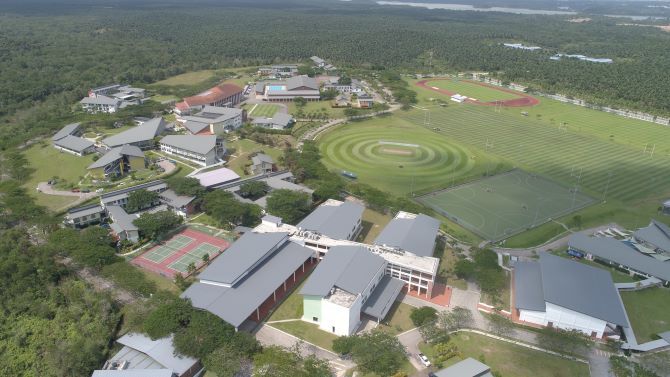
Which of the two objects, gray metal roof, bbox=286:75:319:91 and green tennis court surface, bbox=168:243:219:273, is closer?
green tennis court surface, bbox=168:243:219:273

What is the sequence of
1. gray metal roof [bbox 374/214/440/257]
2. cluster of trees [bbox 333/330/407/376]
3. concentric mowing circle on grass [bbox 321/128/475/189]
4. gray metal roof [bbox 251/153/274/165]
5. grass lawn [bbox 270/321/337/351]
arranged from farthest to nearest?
concentric mowing circle on grass [bbox 321/128/475/189] < gray metal roof [bbox 251/153/274/165] < gray metal roof [bbox 374/214/440/257] < grass lawn [bbox 270/321/337/351] < cluster of trees [bbox 333/330/407/376]

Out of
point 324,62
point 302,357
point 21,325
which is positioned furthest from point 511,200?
point 324,62

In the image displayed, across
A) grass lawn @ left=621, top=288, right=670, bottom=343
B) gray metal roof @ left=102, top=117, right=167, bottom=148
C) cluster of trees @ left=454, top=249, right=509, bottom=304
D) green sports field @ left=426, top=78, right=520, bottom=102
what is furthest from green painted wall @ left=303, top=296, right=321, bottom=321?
green sports field @ left=426, top=78, right=520, bottom=102

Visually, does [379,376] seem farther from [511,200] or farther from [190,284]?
[511,200]

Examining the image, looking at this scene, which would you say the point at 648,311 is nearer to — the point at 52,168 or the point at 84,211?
the point at 84,211

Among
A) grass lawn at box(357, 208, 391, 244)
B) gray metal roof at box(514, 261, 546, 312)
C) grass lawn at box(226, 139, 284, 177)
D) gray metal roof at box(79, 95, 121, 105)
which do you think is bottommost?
grass lawn at box(357, 208, 391, 244)

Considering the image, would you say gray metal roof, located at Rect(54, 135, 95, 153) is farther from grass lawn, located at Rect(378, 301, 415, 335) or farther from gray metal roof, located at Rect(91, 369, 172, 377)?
grass lawn, located at Rect(378, 301, 415, 335)
